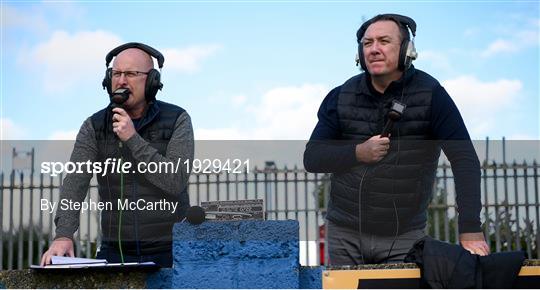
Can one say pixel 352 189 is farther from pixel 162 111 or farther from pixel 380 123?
pixel 162 111

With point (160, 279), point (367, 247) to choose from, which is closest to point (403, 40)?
point (367, 247)

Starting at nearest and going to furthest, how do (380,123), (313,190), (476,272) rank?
(476,272)
(380,123)
(313,190)

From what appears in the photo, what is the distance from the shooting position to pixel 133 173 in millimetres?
3875

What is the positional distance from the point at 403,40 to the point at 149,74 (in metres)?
1.18

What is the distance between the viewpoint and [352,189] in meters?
3.71

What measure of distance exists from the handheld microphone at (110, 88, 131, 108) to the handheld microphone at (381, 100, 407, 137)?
118 centimetres

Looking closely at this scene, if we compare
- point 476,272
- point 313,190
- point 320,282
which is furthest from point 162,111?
point 313,190

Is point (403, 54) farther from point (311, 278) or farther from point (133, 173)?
point (133, 173)

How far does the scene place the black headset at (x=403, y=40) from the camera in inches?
146

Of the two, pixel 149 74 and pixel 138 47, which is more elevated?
pixel 138 47

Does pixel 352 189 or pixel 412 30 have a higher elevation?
pixel 412 30

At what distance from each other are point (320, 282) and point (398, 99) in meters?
0.84

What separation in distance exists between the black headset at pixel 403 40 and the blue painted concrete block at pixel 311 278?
3.05ft

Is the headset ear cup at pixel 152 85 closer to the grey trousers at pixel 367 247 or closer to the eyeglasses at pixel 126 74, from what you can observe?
the eyeglasses at pixel 126 74
